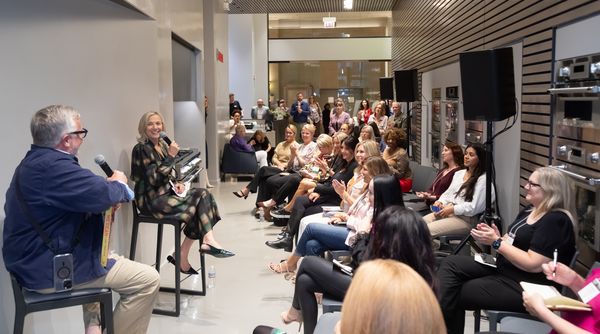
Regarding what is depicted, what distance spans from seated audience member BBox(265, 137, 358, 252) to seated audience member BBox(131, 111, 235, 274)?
121cm

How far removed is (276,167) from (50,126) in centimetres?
538

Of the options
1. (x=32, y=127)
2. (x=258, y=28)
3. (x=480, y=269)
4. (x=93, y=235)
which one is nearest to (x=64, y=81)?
(x=32, y=127)

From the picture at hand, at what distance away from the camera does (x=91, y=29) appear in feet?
12.9

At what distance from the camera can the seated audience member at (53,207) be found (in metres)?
2.74

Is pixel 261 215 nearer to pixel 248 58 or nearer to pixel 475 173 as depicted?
pixel 475 173

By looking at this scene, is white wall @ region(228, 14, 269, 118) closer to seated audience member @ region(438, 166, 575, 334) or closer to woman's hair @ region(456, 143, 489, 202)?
woman's hair @ region(456, 143, 489, 202)

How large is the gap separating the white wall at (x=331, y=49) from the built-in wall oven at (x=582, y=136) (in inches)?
538

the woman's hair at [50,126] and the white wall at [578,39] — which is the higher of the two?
the white wall at [578,39]

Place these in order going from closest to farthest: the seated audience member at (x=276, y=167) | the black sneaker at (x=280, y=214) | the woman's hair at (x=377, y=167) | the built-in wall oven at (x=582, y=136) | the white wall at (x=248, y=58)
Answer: the built-in wall oven at (x=582, y=136)
the woman's hair at (x=377, y=167)
the black sneaker at (x=280, y=214)
the seated audience member at (x=276, y=167)
the white wall at (x=248, y=58)

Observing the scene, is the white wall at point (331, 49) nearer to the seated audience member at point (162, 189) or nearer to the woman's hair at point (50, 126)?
the seated audience member at point (162, 189)

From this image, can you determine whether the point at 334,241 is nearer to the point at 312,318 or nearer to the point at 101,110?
the point at 312,318

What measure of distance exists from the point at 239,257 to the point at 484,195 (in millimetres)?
2645

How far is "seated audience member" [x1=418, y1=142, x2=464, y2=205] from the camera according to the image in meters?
5.50

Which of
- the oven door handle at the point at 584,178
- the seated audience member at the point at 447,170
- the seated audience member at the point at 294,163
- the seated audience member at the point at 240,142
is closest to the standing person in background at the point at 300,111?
the seated audience member at the point at 240,142
